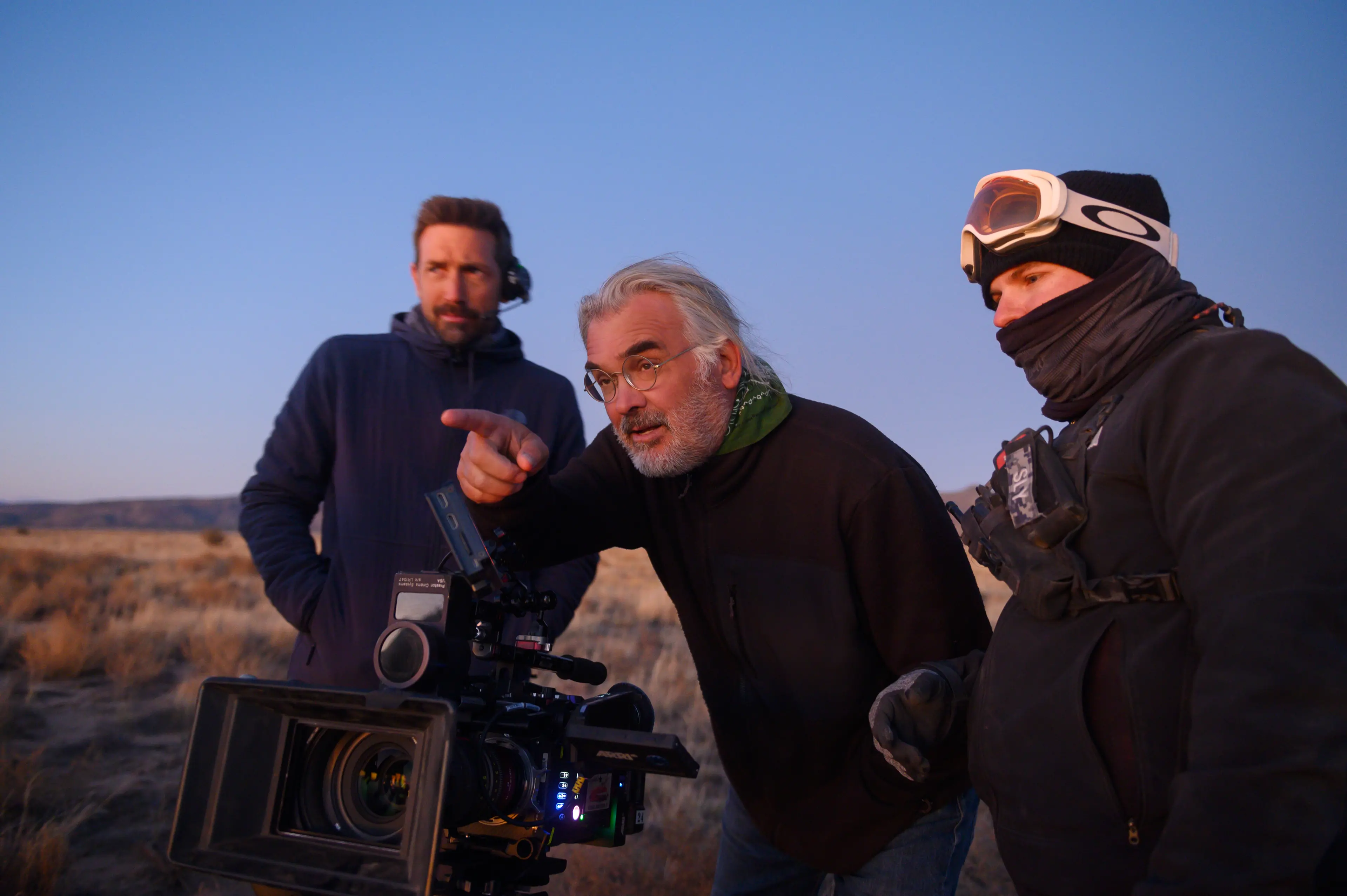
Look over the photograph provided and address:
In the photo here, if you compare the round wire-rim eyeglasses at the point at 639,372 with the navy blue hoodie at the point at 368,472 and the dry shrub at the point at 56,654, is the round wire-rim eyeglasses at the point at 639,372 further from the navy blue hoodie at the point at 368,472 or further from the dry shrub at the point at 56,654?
the dry shrub at the point at 56,654

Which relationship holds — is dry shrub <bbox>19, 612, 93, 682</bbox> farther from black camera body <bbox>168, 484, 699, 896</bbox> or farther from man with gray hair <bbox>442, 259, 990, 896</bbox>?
black camera body <bbox>168, 484, 699, 896</bbox>

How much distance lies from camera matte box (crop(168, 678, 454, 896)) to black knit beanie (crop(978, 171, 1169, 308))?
148 cm

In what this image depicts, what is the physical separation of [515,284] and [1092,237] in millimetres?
2663

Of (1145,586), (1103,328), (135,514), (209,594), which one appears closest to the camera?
(1145,586)

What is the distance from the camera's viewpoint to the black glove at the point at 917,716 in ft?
6.35

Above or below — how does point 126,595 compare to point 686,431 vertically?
below

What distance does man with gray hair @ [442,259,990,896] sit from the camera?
240cm

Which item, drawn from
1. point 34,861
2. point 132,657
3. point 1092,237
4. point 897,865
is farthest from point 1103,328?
point 132,657

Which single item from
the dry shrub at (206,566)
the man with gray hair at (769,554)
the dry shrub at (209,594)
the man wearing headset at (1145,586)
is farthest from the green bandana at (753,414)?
the dry shrub at (206,566)

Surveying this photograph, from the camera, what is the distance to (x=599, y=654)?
34.9ft

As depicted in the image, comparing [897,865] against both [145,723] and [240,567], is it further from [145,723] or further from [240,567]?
[240,567]

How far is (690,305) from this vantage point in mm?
2885

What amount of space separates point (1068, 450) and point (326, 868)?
1674 mm

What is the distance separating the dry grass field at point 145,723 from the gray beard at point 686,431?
9.80 feet
